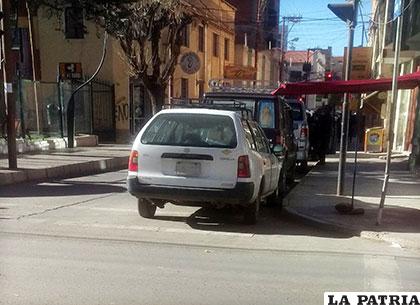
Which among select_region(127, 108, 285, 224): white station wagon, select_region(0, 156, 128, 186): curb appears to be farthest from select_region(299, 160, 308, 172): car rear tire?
select_region(127, 108, 285, 224): white station wagon

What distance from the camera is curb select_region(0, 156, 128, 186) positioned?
39.5 feet

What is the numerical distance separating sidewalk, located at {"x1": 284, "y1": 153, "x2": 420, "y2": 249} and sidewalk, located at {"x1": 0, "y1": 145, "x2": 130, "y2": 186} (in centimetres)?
586

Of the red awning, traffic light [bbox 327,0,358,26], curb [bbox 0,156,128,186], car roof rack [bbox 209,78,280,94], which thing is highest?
traffic light [bbox 327,0,358,26]

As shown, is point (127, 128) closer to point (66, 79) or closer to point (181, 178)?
point (66, 79)

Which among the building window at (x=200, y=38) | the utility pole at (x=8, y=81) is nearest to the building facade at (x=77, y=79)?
the building window at (x=200, y=38)

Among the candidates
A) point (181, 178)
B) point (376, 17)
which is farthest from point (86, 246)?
point (376, 17)

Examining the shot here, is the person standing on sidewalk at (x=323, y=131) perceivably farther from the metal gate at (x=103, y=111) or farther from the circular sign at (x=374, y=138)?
the metal gate at (x=103, y=111)

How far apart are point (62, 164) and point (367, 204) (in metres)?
7.85

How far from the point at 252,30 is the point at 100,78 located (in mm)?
26134

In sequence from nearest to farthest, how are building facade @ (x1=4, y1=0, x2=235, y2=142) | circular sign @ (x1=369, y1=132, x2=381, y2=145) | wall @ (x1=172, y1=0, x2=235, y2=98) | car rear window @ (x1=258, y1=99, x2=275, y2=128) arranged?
car rear window @ (x1=258, y1=99, x2=275, y2=128) → building facade @ (x1=4, y1=0, x2=235, y2=142) → circular sign @ (x1=369, y1=132, x2=381, y2=145) → wall @ (x1=172, y1=0, x2=235, y2=98)

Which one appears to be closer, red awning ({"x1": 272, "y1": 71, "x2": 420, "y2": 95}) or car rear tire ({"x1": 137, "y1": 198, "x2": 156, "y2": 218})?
car rear tire ({"x1": 137, "y1": 198, "x2": 156, "y2": 218})

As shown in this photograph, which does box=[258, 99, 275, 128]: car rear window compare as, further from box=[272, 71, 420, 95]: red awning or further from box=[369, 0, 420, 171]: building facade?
box=[369, 0, 420, 171]: building facade

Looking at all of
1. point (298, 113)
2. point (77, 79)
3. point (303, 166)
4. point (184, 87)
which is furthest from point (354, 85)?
point (184, 87)

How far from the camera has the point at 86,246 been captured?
6.63 m
